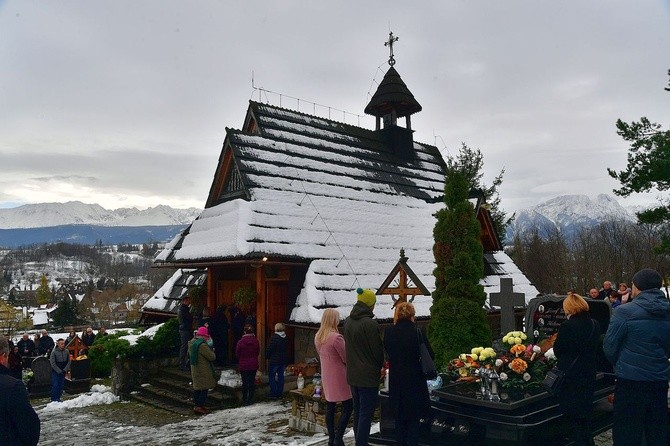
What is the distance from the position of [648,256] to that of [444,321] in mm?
37368

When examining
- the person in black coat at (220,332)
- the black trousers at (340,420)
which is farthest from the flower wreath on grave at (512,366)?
the person in black coat at (220,332)

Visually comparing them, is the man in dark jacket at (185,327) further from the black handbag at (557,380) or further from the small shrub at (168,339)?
the black handbag at (557,380)

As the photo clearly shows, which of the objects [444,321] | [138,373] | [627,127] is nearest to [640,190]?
[627,127]

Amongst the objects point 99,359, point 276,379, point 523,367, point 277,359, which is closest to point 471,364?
point 523,367

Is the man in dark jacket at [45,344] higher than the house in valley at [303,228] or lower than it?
lower

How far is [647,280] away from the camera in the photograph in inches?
208

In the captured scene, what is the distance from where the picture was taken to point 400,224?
656 inches

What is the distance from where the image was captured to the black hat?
5.27m

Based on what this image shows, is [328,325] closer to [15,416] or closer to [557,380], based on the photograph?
[557,380]

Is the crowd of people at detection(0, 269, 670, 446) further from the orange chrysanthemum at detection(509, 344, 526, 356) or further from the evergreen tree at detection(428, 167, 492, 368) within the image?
the evergreen tree at detection(428, 167, 492, 368)

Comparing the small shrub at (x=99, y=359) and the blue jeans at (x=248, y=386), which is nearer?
the blue jeans at (x=248, y=386)

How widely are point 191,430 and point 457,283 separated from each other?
6.72 meters

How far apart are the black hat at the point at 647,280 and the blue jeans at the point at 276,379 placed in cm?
809

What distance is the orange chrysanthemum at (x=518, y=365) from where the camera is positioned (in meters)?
6.88
